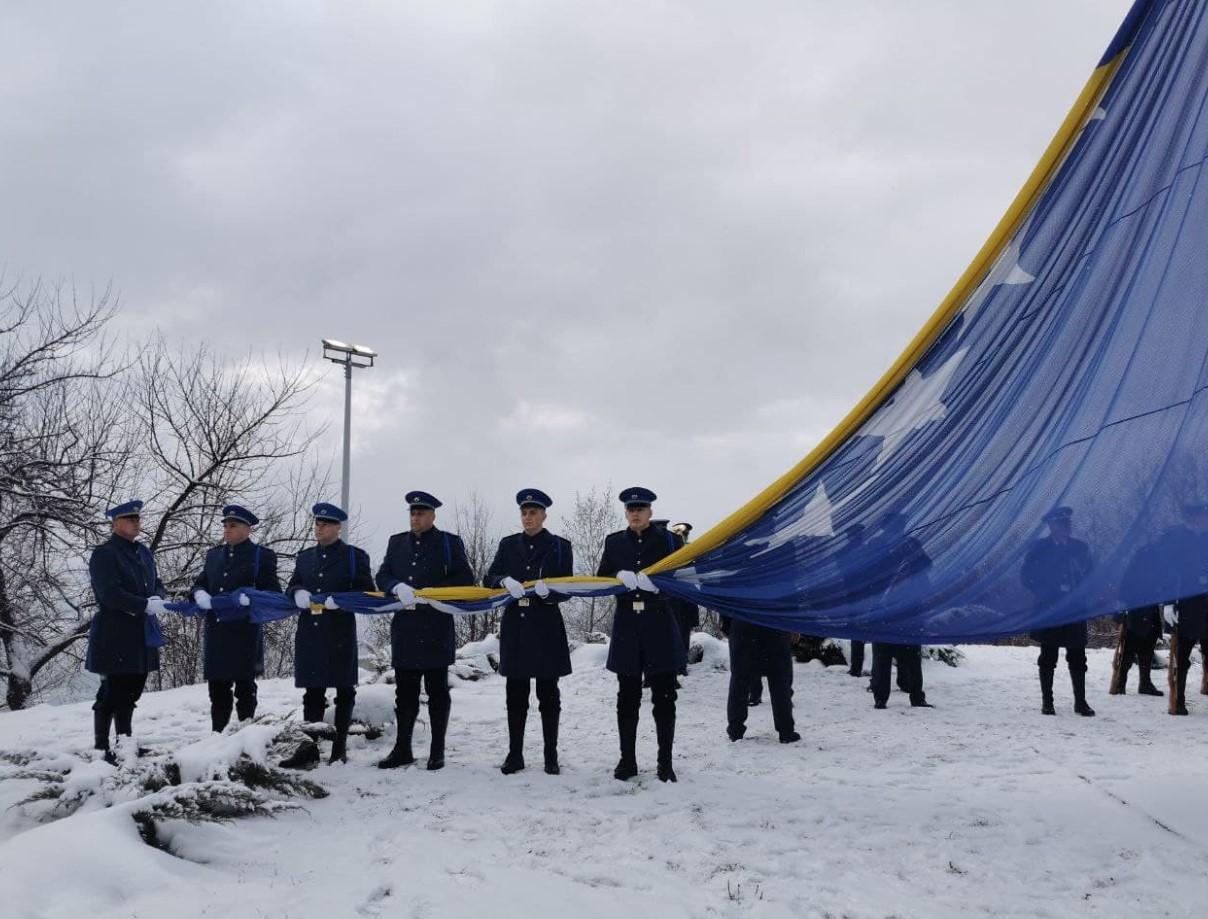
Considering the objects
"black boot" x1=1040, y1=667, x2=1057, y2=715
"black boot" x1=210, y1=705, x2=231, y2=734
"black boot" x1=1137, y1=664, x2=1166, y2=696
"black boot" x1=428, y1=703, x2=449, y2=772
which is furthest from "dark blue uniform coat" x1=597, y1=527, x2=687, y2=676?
"black boot" x1=1137, y1=664, x2=1166, y2=696

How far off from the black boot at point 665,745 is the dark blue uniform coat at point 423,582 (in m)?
1.61

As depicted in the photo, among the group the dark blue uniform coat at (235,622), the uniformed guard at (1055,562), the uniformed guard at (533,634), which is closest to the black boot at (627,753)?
the uniformed guard at (533,634)

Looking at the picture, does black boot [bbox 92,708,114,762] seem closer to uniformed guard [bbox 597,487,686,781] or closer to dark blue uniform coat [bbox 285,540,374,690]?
dark blue uniform coat [bbox 285,540,374,690]

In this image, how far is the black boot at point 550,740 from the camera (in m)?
5.95

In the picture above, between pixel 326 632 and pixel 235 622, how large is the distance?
80 centimetres

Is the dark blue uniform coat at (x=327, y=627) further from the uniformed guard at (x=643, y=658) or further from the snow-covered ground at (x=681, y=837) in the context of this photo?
the uniformed guard at (x=643, y=658)

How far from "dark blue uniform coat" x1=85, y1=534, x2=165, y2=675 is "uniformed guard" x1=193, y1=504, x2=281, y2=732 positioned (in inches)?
18.7

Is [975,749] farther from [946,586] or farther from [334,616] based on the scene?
[334,616]

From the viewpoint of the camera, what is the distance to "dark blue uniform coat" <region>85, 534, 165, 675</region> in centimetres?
611

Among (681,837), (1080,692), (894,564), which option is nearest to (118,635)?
(681,837)

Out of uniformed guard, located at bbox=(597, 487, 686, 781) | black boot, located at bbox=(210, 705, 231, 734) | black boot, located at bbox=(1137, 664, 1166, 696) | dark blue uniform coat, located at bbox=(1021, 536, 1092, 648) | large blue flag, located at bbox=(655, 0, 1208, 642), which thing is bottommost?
black boot, located at bbox=(1137, 664, 1166, 696)

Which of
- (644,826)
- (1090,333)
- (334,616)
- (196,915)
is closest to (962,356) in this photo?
(1090,333)

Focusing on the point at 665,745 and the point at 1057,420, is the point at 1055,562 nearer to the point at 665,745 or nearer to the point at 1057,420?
the point at 1057,420

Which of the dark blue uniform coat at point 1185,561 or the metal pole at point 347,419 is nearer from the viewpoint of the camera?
the dark blue uniform coat at point 1185,561
